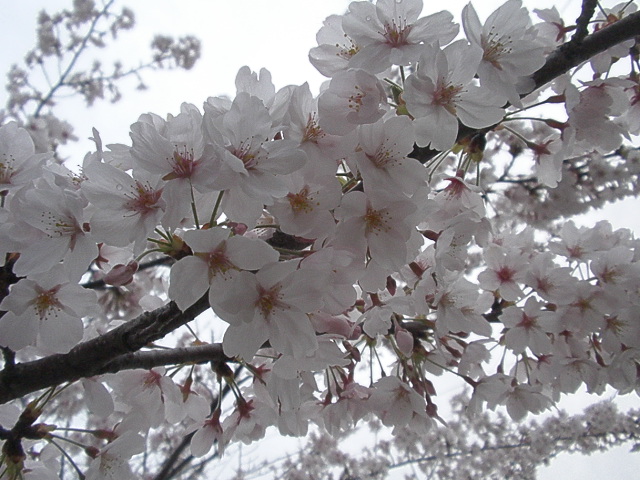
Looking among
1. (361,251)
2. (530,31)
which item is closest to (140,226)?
(361,251)

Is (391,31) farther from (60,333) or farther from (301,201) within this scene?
(60,333)

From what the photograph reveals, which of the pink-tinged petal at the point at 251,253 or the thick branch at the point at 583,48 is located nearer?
the pink-tinged petal at the point at 251,253

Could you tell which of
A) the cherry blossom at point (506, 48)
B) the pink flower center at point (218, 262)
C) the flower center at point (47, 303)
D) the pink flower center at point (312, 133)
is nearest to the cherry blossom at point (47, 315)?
the flower center at point (47, 303)

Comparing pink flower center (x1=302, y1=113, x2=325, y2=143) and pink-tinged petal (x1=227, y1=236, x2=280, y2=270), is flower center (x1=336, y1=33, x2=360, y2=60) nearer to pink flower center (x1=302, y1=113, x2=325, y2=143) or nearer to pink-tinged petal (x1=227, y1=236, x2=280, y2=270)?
pink flower center (x1=302, y1=113, x2=325, y2=143)

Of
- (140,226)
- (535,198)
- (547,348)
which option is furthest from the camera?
(535,198)

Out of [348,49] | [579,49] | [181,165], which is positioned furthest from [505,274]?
[181,165]

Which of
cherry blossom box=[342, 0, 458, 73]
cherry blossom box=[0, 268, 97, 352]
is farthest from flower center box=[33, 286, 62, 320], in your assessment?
cherry blossom box=[342, 0, 458, 73]

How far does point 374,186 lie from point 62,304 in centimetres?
83

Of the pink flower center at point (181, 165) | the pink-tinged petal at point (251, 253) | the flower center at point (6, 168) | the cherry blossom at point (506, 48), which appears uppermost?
the flower center at point (6, 168)

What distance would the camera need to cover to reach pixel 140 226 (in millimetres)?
990

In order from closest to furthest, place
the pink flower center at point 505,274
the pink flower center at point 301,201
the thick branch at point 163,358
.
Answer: the pink flower center at point 301,201 → the thick branch at point 163,358 → the pink flower center at point 505,274

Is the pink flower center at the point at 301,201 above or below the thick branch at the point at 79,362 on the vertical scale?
above

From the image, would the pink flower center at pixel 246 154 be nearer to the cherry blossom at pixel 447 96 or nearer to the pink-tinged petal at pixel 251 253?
the pink-tinged petal at pixel 251 253

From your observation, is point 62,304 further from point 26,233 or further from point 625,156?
point 625,156
